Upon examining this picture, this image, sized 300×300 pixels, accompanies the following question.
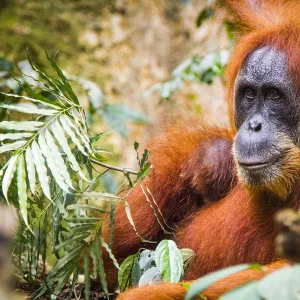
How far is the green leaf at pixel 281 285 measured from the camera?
156cm

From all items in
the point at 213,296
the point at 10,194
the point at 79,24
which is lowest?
the point at 213,296

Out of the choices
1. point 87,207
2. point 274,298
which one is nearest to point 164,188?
point 87,207

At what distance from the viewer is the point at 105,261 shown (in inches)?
179

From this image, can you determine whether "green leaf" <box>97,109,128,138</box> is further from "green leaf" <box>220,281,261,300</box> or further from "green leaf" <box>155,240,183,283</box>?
"green leaf" <box>220,281,261,300</box>

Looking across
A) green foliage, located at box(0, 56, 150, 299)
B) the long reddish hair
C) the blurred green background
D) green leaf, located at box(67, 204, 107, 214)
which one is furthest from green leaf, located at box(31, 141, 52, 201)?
the blurred green background

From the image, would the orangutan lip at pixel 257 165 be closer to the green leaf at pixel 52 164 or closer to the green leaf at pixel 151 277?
the green leaf at pixel 151 277

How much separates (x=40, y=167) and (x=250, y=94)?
4.44 ft

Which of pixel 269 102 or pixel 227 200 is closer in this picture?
pixel 269 102

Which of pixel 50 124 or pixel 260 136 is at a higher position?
pixel 50 124

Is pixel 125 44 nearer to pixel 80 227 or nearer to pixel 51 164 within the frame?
pixel 80 227

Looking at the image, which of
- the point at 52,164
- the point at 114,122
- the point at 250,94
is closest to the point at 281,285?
the point at 52,164

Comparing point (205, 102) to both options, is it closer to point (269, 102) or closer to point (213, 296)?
point (269, 102)

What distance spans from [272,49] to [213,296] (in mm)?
1546

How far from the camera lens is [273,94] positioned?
12.3 ft
